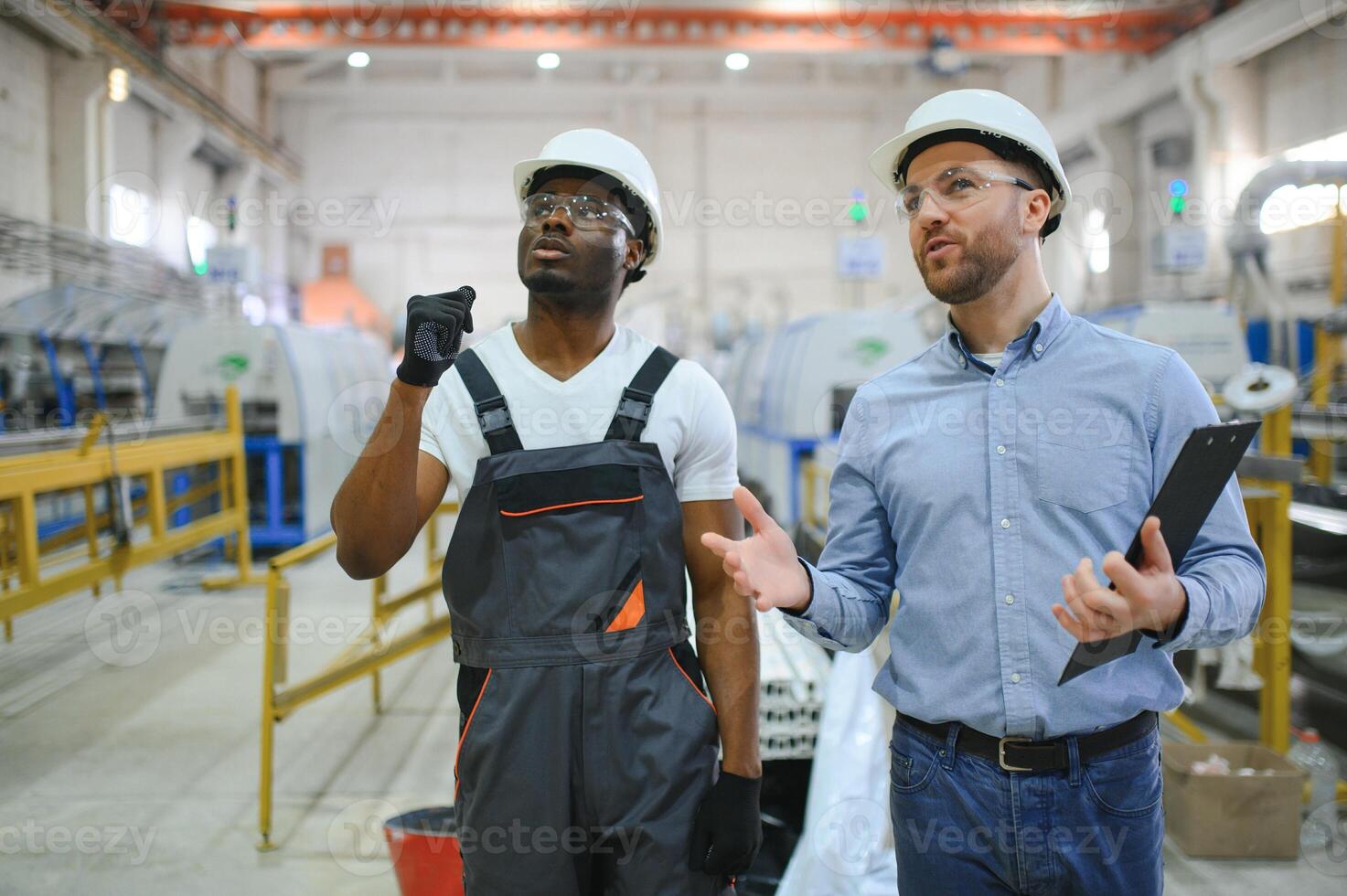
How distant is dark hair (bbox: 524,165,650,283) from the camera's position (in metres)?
1.58

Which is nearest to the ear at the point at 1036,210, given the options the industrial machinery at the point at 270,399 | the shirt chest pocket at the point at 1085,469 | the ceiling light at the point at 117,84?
the shirt chest pocket at the point at 1085,469

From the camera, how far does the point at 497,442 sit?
1400mm

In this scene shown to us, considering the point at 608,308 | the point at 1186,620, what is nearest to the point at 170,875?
the point at 608,308

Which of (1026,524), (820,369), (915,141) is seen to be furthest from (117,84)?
(1026,524)

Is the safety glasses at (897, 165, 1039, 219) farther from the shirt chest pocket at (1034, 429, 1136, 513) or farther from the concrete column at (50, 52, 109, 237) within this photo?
the concrete column at (50, 52, 109, 237)

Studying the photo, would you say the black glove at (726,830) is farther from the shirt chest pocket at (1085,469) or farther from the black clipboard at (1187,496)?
the shirt chest pocket at (1085,469)

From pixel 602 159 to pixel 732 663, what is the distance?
3.14ft

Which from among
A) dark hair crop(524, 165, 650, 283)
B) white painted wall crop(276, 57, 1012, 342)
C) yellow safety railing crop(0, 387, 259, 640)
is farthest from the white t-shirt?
white painted wall crop(276, 57, 1012, 342)

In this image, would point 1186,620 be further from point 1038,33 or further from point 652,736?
point 1038,33

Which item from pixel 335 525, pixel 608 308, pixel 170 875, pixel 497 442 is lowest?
pixel 170 875

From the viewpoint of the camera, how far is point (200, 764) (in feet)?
11.6

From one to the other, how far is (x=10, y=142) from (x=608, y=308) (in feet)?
27.7

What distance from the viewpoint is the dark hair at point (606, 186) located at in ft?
5.18

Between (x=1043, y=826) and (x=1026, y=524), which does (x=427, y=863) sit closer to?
(x=1043, y=826)
